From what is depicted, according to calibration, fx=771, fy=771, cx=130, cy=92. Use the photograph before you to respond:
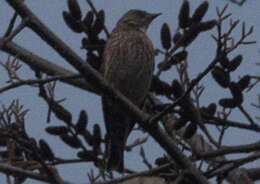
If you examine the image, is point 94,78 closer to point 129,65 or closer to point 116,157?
point 116,157

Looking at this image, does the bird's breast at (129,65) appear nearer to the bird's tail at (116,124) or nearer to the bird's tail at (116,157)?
the bird's tail at (116,124)

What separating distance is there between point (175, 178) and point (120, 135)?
2237 mm

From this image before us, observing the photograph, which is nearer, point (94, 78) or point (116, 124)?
point (94, 78)

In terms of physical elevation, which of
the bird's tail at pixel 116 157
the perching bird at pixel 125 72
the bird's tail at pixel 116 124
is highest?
the perching bird at pixel 125 72

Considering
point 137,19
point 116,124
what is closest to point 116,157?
point 116,124

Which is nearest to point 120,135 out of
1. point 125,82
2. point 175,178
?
point 125,82

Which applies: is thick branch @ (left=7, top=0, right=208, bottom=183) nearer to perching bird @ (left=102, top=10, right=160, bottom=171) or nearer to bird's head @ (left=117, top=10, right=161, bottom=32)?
perching bird @ (left=102, top=10, right=160, bottom=171)

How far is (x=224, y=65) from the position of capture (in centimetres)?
454

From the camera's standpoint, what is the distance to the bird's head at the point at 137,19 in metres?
7.75

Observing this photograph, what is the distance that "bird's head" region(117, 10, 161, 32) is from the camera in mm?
7754

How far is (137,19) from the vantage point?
784cm

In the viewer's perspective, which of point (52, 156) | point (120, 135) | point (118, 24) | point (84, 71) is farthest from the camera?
point (118, 24)

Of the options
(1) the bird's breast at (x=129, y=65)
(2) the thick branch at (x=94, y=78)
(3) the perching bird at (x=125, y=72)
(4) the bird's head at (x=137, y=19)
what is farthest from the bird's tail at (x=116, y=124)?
(2) the thick branch at (x=94, y=78)

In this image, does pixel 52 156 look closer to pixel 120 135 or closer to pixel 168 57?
pixel 168 57
